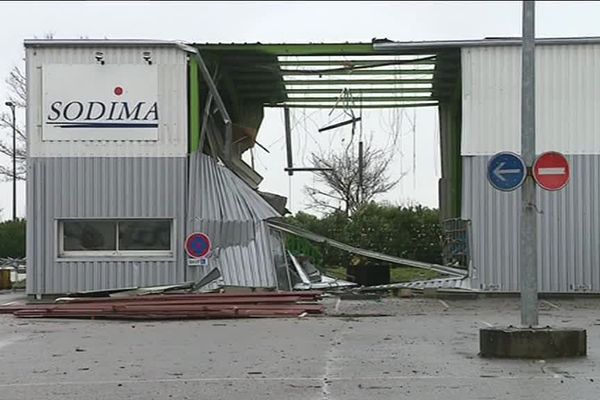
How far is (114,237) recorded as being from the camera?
23.1m

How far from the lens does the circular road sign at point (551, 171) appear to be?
1186 cm

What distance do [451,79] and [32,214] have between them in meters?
12.5

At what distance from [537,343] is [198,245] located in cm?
1194

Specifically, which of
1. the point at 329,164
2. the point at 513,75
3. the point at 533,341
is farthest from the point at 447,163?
the point at 329,164

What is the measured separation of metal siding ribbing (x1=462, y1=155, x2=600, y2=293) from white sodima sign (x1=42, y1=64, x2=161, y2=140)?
8.10 meters

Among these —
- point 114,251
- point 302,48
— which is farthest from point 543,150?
point 114,251

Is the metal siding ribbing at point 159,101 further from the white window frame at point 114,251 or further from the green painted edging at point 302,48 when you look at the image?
the white window frame at point 114,251

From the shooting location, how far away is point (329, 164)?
58.0 metres

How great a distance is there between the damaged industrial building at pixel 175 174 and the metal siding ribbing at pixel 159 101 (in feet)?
0.08

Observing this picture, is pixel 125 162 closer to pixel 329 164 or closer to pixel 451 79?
pixel 451 79

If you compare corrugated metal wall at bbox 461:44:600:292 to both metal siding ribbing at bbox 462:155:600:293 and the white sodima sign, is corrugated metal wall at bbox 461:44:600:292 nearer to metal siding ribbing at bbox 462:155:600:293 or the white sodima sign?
metal siding ribbing at bbox 462:155:600:293

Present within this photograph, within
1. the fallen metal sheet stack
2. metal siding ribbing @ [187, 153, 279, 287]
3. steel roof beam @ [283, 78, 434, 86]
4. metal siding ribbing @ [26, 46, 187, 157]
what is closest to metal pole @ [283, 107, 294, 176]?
steel roof beam @ [283, 78, 434, 86]

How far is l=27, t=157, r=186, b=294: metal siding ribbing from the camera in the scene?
22797 millimetres

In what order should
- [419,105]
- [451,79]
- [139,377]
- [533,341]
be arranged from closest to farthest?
1. [139,377]
2. [533,341]
3. [451,79]
4. [419,105]
